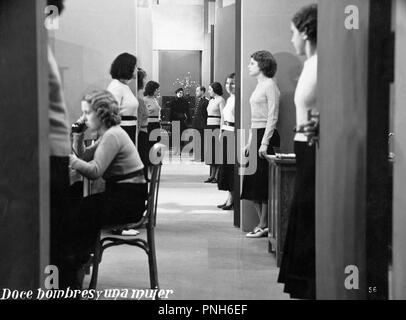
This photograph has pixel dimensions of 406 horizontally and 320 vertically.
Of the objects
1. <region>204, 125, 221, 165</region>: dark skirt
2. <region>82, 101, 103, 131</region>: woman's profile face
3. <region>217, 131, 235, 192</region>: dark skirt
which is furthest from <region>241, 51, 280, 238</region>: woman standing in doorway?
<region>204, 125, 221, 165</region>: dark skirt

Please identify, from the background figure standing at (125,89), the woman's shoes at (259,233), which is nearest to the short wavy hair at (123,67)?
the background figure standing at (125,89)

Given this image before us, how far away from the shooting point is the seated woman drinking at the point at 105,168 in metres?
2.84

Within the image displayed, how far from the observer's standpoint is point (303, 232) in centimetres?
274

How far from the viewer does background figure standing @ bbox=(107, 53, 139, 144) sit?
2.97 m

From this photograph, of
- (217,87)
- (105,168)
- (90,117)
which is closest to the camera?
(90,117)

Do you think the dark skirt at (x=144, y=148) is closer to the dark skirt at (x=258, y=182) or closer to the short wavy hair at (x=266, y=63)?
the short wavy hair at (x=266, y=63)

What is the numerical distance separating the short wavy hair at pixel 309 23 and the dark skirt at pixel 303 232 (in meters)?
0.41

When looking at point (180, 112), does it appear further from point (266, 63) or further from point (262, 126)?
point (266, 63)

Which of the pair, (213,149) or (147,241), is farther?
(213,149)

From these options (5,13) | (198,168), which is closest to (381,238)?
(5,13)

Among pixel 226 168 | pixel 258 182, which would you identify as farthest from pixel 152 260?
pixel 226 168

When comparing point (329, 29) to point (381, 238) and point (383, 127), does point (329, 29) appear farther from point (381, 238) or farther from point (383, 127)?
point (381, 238)

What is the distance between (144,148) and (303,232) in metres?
0.99
